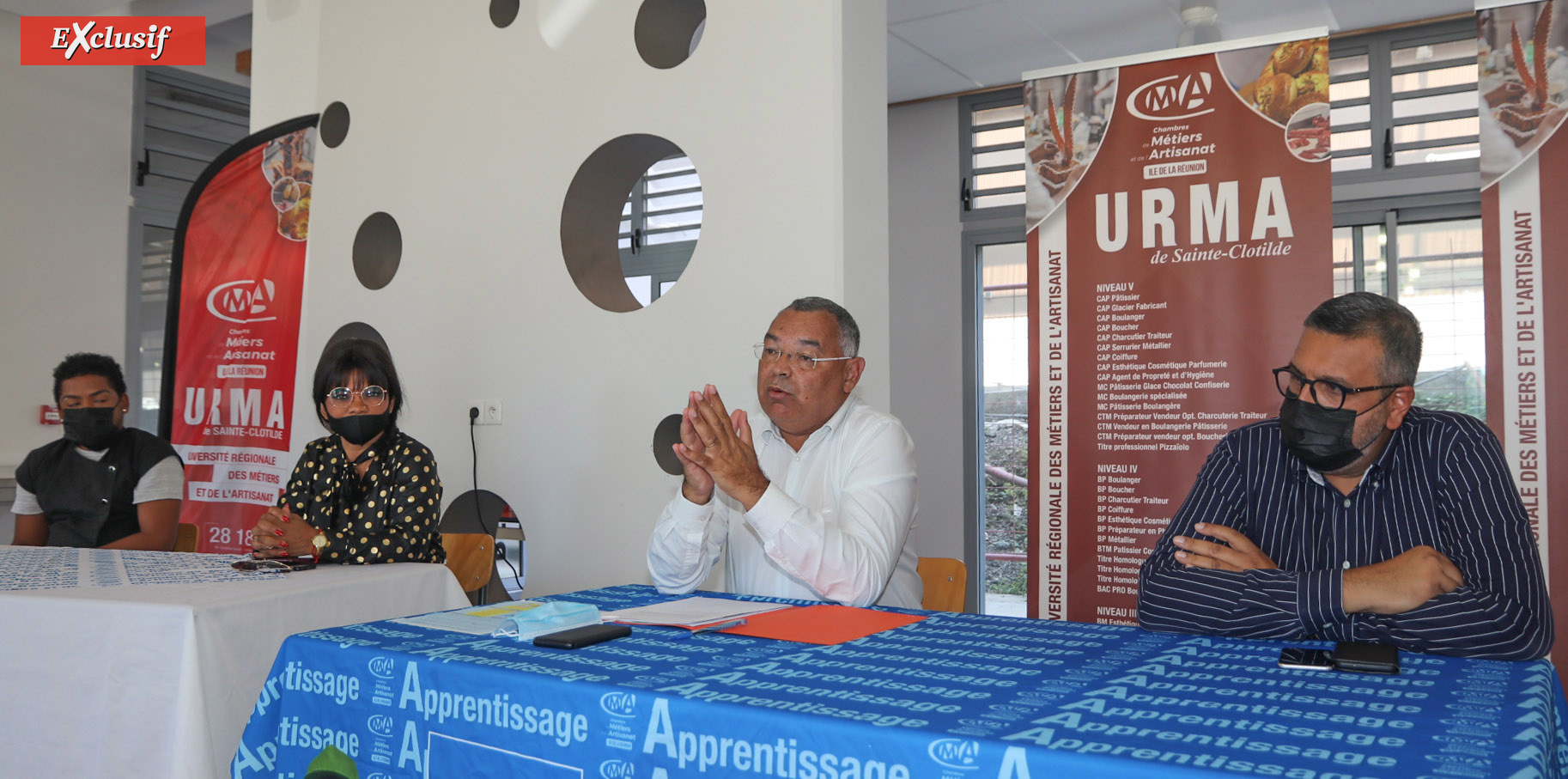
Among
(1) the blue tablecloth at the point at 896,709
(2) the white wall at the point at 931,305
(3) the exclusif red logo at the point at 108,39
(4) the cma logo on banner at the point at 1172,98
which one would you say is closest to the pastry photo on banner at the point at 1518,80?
(4) the cma logo on banner at the point at 1172,98

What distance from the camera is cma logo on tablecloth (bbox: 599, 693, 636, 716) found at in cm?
124

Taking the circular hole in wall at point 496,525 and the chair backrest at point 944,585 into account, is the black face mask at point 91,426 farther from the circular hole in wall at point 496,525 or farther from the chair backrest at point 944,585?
the chair backrest at point 944,585

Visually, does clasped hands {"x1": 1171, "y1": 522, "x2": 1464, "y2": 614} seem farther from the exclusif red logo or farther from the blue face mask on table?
the exclusif red logo

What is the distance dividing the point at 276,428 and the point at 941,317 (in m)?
3.36

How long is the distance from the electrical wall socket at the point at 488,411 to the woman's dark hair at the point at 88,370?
1.20 meters

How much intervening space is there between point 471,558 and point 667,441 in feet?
2.25

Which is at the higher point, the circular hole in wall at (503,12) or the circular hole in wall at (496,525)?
the circular hole in wall at (503,12)

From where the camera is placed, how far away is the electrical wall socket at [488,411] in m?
3.72

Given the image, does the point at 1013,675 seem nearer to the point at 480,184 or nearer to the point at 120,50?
the point at 480,184

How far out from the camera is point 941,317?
5.79 meters

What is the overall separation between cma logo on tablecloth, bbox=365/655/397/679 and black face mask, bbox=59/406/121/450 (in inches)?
106

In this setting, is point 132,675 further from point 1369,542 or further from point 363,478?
point 1369,542

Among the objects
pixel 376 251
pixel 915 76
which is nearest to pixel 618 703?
pixel 376 251

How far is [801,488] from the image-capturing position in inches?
97.5
